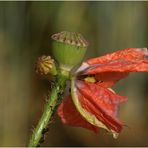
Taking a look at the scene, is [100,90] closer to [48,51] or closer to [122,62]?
[122,62]

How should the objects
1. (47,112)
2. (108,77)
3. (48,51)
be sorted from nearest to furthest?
(47,112) < (108,77) < (48,51)

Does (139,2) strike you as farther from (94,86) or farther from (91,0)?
(94,86)

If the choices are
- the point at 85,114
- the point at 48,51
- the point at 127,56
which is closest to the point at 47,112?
the point at 85,114

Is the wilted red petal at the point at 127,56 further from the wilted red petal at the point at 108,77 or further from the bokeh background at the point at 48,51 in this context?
the bokeh background at the point at 48,51

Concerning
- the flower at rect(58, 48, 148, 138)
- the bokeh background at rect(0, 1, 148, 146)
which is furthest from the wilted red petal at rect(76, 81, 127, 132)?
the bokeh background at rect(0, 1, 148, 146)

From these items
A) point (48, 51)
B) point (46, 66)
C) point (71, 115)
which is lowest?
point (48, 51)

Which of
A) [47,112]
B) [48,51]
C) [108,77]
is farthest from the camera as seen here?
[48,51]

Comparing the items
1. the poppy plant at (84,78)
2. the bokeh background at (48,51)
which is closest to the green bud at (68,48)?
the poppy plant at (84,78)
